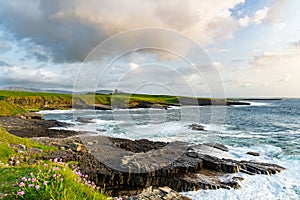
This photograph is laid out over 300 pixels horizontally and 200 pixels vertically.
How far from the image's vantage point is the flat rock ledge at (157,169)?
15.8m

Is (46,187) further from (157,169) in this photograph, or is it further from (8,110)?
(8,110)

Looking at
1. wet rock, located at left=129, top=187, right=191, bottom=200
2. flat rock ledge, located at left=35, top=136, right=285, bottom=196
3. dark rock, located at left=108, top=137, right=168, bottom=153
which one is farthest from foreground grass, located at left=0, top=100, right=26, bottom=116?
wet rock, located at left=129, top=187, right=191, bottom=200

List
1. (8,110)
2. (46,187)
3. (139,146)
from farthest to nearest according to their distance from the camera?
(8,110) → (139,146) → (46,187)

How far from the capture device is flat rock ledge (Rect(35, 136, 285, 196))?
51.8 ft

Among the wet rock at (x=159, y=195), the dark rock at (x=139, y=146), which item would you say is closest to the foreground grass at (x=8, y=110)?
the dark rock at (x=139, y=146)

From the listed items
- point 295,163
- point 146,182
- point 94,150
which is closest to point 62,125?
point 94,150

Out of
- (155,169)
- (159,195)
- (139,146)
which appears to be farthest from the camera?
(139,146)

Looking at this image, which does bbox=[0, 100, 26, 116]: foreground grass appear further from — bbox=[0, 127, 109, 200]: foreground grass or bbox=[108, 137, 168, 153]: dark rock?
bbox=[0, 127, 109, 200]: foreground grass

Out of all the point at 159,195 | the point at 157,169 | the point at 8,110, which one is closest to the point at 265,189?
the point at 157,169

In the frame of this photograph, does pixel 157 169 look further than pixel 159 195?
Yes

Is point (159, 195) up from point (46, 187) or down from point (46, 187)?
down

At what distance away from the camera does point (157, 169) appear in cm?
1736

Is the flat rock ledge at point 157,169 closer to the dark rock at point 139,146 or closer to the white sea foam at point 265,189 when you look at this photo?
the white sea foam at point 265,189

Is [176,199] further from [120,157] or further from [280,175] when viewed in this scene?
[280,175]
